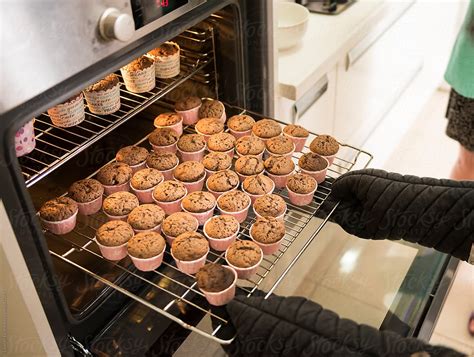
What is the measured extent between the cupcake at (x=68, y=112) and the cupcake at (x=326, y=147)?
0.59 meters

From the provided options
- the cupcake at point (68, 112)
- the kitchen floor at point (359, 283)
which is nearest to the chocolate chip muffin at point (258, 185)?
the kitchen floor at point (359, 283)

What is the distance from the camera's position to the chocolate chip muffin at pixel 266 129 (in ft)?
4.66

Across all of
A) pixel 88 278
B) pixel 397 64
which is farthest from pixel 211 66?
pixel 397 64

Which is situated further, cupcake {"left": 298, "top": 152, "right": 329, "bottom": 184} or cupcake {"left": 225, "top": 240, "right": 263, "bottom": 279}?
cupcake {"left": 298, "top": 152, "right": 329, "bottom": 184}

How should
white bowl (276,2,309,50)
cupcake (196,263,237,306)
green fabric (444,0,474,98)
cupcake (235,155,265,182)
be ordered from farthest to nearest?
green fabric (444,0,474,98)
white bowl (276,2,309,50)
cupcake (235,155,265,182)
cupcake (196,263,237,306)

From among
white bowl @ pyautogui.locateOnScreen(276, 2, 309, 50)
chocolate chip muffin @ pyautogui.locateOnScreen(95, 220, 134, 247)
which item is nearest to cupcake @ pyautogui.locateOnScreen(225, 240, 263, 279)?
chocolate chip muffin @ pyautogui.locateOnScreen(95, 220, 134, 247)

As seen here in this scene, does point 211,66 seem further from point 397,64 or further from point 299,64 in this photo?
point 397,64

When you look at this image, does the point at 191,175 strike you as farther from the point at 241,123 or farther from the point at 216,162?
the point at 241,123

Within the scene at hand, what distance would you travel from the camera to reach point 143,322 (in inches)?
47.7

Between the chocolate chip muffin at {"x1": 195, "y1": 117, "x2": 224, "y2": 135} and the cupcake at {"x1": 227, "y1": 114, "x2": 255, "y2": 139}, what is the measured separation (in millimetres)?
27

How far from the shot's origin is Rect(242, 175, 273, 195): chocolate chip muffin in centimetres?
129

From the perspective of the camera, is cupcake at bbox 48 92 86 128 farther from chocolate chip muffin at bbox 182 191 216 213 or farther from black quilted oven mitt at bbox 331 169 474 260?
black quilted oven mitt at bbox 331 169 474 260

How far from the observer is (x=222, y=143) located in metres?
1.40

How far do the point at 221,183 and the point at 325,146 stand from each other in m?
0.29
